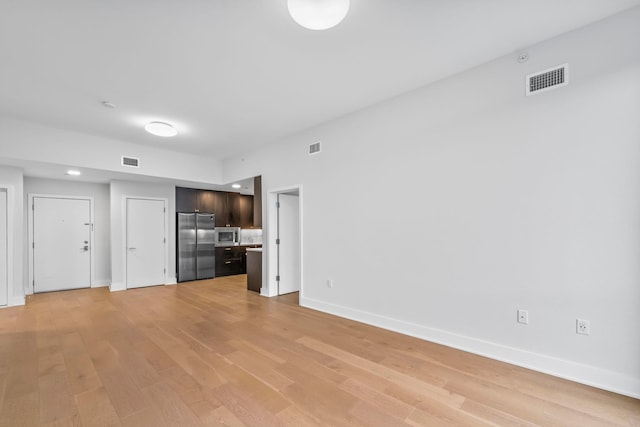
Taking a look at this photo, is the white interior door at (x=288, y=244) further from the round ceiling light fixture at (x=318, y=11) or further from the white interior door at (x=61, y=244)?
the white interior door at (x=61, y=244)

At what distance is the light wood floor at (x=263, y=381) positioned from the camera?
2008 mm

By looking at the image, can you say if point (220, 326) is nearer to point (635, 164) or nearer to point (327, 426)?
point (327, 426)

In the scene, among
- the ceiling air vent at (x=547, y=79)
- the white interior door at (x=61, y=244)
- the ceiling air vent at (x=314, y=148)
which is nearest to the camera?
the ceiling air vent at (x=547, y=79)

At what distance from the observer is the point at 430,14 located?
7.59 ft

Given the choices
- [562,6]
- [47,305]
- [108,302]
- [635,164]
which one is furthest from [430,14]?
[47,305]

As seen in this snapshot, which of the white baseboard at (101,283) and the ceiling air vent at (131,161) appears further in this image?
the white baseboard at (101,283)

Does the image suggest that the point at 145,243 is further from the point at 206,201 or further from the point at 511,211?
the point at 511,211

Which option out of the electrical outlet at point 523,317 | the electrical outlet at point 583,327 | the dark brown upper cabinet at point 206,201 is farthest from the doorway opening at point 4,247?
the electrical outlet at point 583,327

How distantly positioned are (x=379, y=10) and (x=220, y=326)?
12.9 ft

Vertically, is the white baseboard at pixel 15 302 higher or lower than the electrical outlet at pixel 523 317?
lower

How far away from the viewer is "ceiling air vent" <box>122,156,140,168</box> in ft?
17.9

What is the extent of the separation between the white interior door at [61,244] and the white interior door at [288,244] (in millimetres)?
4664

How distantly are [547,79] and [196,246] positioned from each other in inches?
289

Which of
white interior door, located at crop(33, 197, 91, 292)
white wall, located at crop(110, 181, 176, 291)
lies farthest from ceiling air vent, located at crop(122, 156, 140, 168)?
white interior door, located at crop(33, 197, 91, 292)
